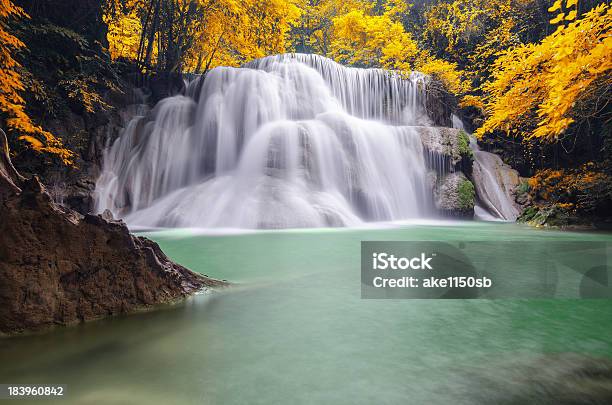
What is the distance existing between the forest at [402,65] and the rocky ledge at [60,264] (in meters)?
4.44

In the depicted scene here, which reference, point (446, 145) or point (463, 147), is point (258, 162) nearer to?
point (446, 145)

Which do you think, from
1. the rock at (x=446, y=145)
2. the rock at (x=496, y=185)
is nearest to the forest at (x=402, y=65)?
the rock at (x=496, y=185)

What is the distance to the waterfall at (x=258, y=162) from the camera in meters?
9.21

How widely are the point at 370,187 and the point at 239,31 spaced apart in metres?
9.20

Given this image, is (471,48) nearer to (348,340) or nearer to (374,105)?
(374,105)

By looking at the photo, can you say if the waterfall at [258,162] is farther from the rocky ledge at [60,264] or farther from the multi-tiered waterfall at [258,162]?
the rocky ledge at [60,264]

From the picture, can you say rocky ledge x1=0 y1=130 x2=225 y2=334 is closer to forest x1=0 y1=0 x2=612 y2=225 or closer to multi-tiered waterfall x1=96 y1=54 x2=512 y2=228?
forest x1=0 y1=0 x2=612 y2=225

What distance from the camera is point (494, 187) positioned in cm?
1377

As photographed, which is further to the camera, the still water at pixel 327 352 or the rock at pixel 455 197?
the rock at pixel 455 197

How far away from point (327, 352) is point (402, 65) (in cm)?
1784

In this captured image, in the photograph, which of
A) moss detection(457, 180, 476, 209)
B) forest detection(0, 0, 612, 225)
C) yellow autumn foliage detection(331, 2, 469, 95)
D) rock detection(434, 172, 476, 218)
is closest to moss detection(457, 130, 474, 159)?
rock detection(434, 172, 476, 218)

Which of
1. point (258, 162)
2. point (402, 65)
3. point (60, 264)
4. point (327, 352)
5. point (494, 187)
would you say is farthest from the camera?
point (402, 65)

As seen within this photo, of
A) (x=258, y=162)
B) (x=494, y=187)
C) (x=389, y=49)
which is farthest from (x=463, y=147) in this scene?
(x=389, y=49)

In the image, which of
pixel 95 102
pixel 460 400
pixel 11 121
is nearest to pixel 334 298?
pixel 460 400
